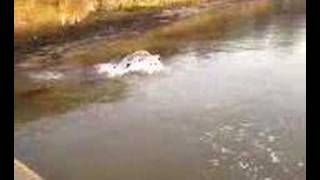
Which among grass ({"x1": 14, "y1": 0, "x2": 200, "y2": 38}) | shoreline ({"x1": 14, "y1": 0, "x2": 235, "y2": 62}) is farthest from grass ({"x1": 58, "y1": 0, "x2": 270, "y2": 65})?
grass ({"x1": 14, "y1": 0, "x2": 200, "y2": 38})

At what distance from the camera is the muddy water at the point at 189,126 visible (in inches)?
227

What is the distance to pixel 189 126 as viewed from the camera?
6.66m

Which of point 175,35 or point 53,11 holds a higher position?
point 53,11

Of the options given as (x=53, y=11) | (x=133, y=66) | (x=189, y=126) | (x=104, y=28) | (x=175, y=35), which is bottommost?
(x=189, y=126)

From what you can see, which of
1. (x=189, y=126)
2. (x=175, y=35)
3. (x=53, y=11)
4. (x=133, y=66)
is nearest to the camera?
(x=189, y=126)

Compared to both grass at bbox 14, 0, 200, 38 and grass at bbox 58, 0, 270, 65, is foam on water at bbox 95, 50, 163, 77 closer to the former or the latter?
grass at bbox 58, 0, 270, 65

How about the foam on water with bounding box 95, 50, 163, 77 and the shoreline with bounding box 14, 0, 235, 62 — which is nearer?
the foam on water with bounding box 95, 50, 163, 77

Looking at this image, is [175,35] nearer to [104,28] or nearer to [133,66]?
[104,28]

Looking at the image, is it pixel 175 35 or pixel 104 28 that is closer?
pixel 175 35

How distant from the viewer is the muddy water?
5777mm

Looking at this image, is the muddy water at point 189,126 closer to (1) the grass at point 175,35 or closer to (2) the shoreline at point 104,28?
(1) the grass at point 175,35

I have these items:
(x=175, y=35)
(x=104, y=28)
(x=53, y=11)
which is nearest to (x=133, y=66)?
(x=175, y=35)

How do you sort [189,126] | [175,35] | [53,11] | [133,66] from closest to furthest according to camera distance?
[189,126]
[133,66]
[175,35]
[53,11]
